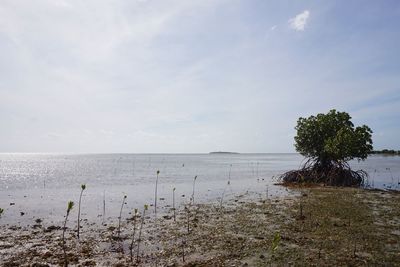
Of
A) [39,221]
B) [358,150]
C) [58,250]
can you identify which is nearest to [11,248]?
[58,250]

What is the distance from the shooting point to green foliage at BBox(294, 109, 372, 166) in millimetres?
37938

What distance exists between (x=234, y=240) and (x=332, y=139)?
30.3 m

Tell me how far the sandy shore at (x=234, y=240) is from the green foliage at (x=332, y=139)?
49.4 feet

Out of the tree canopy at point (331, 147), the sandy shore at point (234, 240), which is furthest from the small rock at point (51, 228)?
the tree canopy at point (331, 147)

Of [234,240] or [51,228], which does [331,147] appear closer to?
[234,240]

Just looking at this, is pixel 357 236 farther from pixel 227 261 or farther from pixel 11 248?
pixel 11 248

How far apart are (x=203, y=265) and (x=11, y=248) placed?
9.03m

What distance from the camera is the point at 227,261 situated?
40.8 feet

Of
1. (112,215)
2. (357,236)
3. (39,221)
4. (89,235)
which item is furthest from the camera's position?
(112,215)

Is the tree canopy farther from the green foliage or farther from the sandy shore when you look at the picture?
the sandy shore

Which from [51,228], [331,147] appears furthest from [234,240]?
[331,147]

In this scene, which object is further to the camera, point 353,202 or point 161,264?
point 353,202

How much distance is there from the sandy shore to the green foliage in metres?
15.1

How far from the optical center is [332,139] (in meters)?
41.2
